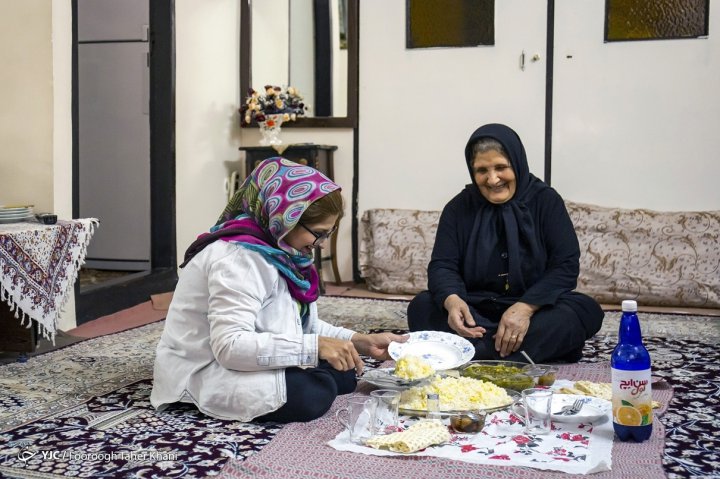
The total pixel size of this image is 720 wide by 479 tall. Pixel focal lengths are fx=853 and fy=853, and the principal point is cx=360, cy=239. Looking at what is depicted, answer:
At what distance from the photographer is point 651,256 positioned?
481 centimetres

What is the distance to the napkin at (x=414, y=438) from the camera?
2.01 meters

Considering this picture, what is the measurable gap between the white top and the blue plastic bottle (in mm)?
751

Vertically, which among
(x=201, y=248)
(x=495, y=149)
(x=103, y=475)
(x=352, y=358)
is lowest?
(x=103, y=475)

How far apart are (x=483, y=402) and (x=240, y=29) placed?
389 cm

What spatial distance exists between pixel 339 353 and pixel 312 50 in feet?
11.7

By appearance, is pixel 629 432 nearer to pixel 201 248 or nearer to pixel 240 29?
pixel 201 248

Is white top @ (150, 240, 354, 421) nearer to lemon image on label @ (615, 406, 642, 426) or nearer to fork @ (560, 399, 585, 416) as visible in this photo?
fork @ (560, 399, 585, 416)

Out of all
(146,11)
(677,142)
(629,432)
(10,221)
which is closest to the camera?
(629,432)

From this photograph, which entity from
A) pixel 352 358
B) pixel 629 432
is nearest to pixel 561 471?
pixel 629 432

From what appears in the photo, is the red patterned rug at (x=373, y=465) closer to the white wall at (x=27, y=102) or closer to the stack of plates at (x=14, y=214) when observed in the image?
the stack of plates at (x=14, y=214)

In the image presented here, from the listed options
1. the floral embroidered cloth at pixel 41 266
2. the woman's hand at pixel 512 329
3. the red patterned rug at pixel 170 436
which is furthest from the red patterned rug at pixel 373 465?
the floral embroidered cloth at pixel 41 266

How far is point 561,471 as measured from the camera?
1.89 metres

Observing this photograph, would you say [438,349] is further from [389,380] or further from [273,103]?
[273,103]

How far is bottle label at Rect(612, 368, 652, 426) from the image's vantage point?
1991mm
